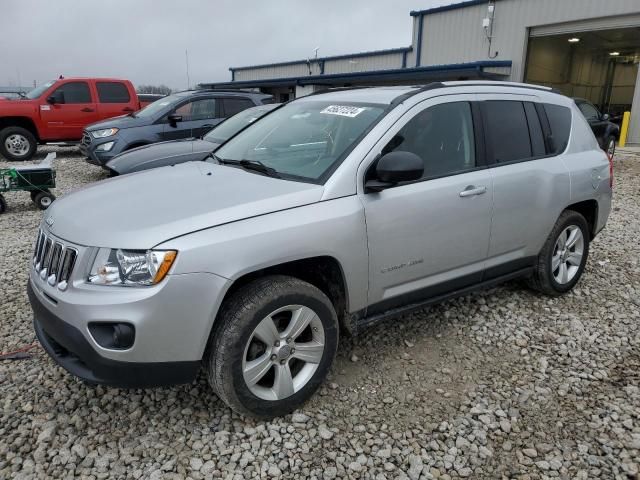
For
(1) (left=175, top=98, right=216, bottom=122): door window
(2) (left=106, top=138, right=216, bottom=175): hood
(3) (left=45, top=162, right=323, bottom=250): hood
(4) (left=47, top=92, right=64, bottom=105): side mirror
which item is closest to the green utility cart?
(2) (left=106, top=138, right=216, bottom=175): hood

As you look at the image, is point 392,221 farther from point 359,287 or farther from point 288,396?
point 288,396

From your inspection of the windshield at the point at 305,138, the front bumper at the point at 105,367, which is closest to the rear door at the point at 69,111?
the windshield at the point at 305,138

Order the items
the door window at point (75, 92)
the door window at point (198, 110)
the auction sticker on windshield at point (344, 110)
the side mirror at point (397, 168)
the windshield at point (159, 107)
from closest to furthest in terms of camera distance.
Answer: the side mirror at point (397, 168) → the auction sticker on windshield at point (344, 110) → the windshield at point (159, 107) → the door window at point (198, 110) → the door window at point (75, 92)

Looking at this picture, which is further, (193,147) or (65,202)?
A: (193,147)

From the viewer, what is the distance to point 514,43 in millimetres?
18578

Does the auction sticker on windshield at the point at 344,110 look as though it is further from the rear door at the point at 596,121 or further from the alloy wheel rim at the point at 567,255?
the rear door at the point at 596,121

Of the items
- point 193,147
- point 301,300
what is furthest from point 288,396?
point 193,147

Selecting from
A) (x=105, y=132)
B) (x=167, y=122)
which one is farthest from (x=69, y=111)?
(x=167, y=122)

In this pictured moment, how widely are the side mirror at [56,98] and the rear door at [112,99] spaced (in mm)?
846

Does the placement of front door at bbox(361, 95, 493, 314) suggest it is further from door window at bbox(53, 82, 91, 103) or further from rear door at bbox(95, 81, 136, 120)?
door window at bbox(53, 82, 91, 103)

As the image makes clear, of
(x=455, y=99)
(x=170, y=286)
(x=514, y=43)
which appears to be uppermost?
(x=514, y=43)

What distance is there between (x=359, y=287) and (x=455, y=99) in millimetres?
1576

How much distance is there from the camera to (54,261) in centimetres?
258

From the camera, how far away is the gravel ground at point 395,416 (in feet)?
8.18
